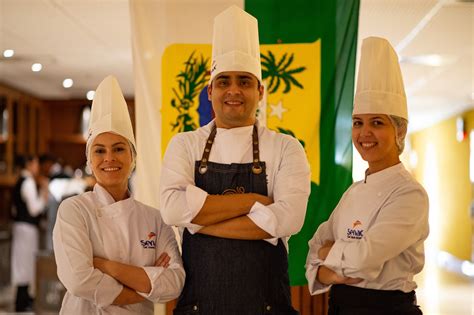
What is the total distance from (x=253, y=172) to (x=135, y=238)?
50 cm

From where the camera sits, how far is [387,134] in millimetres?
2234

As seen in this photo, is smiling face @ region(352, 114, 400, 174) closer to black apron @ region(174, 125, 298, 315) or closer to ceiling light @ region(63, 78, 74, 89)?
black apron @ region(174, 125, 298, 315)

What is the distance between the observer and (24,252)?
708cm

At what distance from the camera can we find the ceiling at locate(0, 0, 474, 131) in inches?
182

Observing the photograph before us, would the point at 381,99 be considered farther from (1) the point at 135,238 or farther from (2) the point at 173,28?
(2) the point at 173,28

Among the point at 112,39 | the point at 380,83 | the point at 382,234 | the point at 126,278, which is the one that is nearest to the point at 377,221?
the point at 382,234

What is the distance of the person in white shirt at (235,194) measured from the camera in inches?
83.0

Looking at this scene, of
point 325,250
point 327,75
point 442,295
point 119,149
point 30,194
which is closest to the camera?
point 325,250

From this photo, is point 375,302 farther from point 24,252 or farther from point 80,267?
point 24,252

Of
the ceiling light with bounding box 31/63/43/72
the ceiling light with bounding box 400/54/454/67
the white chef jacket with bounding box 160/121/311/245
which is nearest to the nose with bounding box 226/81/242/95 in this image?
the white chef jacket with bounding box 160/121/311/245

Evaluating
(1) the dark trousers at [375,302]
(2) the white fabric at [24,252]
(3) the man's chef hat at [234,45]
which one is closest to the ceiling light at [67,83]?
(2) the white fabric at [24,252]

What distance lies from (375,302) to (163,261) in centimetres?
75

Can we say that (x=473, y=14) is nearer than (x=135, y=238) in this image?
No

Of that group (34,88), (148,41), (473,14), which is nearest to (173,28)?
(148,41)
